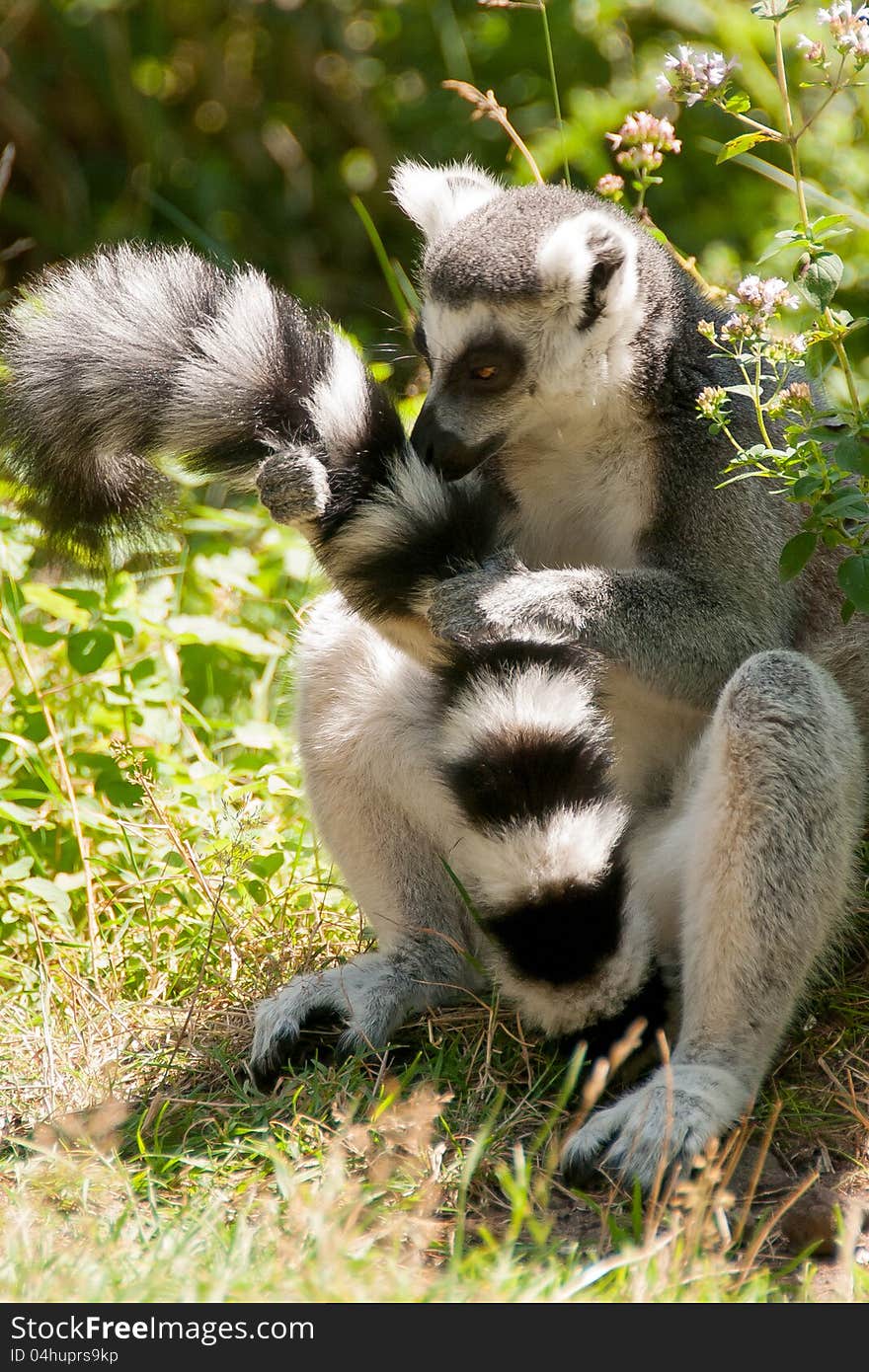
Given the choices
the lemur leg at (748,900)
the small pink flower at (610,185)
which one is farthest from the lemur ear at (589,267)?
the lemur leg at (748,900)

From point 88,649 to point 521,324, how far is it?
1899mm

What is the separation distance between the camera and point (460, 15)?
27.7 feet

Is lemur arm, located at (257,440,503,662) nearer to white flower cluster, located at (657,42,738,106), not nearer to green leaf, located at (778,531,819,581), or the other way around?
green leaf, located at (778,531,819,581)

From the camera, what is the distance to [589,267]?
3709 mm

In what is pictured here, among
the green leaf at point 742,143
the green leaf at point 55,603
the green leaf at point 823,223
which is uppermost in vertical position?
the green leaf at point 742,143

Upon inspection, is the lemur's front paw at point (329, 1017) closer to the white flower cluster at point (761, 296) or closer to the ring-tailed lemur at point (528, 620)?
the ring-tailed lemur at point (528, 620)

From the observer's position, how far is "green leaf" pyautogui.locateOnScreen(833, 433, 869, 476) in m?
3.25

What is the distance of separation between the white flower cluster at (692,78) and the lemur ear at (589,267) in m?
0.40

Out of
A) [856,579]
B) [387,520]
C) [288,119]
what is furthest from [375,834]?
[288,119]

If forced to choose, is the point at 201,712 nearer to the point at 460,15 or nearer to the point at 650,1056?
the point at 650,1056

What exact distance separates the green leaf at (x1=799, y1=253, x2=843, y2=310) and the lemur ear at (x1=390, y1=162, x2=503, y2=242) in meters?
1.19

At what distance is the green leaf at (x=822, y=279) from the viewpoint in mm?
3201

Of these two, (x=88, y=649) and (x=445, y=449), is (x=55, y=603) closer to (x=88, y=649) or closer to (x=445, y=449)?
(x=88, y=649)

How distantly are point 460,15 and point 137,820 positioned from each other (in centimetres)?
566
